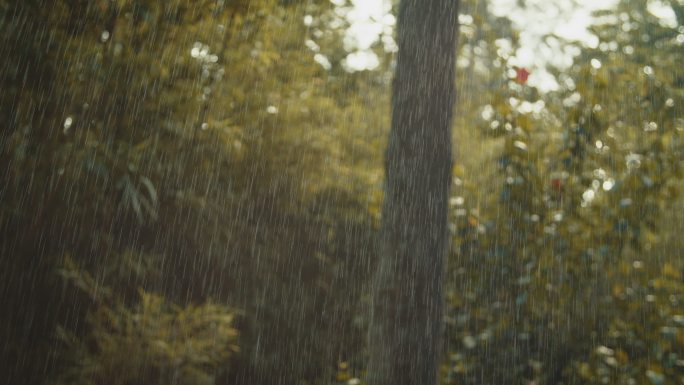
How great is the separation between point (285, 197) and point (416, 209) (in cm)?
596

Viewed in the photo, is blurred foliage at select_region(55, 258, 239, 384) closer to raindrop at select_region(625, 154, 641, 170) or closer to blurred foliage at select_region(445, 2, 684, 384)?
blurred foliage at select_region(445, 2, 684, 384)

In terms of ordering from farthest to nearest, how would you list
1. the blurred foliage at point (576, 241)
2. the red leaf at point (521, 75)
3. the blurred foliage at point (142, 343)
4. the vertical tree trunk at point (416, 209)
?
the blurred foliage at point (142, 343) < the red leaf at point (521, 75) < the blurred foliage at point (576, 241) < the vertical tree trunk at point (416, 209)

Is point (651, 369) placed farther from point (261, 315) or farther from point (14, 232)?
point (261, 315)

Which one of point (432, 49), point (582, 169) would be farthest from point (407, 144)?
point (582, 169)

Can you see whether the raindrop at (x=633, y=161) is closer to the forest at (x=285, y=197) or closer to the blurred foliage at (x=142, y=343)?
the forest at (x=285, y=197)

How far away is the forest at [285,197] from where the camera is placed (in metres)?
5.42

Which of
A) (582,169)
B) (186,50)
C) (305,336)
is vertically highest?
(186,50)

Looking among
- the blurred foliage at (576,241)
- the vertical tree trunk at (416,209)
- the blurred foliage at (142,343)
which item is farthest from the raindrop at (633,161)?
the blurred foliage at (142,343)

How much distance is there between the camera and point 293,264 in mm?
11500

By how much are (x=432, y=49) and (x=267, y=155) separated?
5259 millimetres

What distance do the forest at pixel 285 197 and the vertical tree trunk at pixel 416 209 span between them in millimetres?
21

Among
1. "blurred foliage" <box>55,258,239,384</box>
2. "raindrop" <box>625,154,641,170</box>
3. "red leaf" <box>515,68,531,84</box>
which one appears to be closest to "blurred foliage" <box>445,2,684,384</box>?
"raindrop" <box>625,154,641,170</box>

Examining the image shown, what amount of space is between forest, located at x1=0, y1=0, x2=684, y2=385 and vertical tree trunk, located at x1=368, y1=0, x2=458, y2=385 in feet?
0.07

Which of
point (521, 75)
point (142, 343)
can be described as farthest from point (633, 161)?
point (142, 343)
